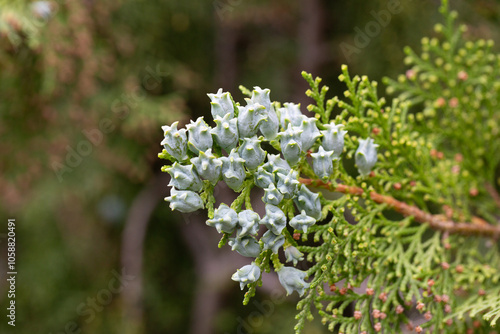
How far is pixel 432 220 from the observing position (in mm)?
1256

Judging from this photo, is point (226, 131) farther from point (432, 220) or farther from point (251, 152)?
point (432, 220)

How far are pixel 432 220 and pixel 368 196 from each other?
0.29m

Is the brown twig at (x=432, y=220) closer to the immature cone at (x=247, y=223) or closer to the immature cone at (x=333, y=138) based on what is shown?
the immature cone at (x=333, y=138)

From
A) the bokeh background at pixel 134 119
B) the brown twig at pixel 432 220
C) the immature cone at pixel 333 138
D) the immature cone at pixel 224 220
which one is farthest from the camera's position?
the bokeh background at pixel 134 119

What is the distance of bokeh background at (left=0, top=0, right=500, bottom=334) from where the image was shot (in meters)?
2.11

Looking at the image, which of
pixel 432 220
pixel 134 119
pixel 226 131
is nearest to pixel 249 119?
pixel 226 131

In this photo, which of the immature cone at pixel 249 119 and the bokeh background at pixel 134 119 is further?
the bokeh background at pixel 134 119

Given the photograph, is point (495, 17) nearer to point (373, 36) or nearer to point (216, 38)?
point (373, 36)

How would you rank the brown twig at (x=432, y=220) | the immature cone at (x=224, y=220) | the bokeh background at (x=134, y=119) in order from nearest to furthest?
the immature cone at (x=224, y=220) < the brown twig at (x=432, y=220) < the bokeh background at (x=134, y=119)

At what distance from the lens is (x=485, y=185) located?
1.45m

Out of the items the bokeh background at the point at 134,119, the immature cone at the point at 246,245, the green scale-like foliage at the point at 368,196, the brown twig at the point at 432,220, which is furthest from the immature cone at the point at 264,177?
the bokeh background at the point at 134,119

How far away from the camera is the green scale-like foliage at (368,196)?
859mm

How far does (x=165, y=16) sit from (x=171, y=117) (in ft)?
2.52

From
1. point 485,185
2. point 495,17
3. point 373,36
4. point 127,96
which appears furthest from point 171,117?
point 495,17
